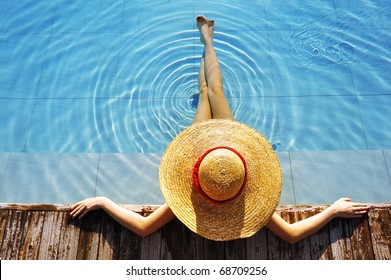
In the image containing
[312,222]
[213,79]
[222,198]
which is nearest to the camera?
[222,198]

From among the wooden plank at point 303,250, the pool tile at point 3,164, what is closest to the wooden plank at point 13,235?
the pool tile at point 3,164

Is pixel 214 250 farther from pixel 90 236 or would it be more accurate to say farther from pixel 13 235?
pixel 13 235

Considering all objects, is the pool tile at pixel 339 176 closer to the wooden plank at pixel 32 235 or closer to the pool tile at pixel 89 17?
the wooden plank at pixel 32 235

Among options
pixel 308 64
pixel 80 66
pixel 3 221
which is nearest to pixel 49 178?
pixel 3 221

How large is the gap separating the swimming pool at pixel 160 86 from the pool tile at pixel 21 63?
0.05 feet

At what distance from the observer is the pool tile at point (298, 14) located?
17.1 feet

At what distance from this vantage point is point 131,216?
2980 millimetres

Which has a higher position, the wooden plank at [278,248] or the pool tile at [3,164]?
the pool tile at [3,164]

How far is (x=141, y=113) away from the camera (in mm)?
4738

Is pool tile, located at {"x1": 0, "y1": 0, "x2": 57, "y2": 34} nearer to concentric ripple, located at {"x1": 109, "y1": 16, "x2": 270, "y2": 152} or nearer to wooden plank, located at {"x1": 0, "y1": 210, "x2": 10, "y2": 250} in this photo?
concentric ripple, located at {"x1": 109, "y1": 16, "x2": 270, "y2": 152}

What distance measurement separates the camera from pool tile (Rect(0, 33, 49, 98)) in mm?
4930

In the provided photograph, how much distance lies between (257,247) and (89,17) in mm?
4386
